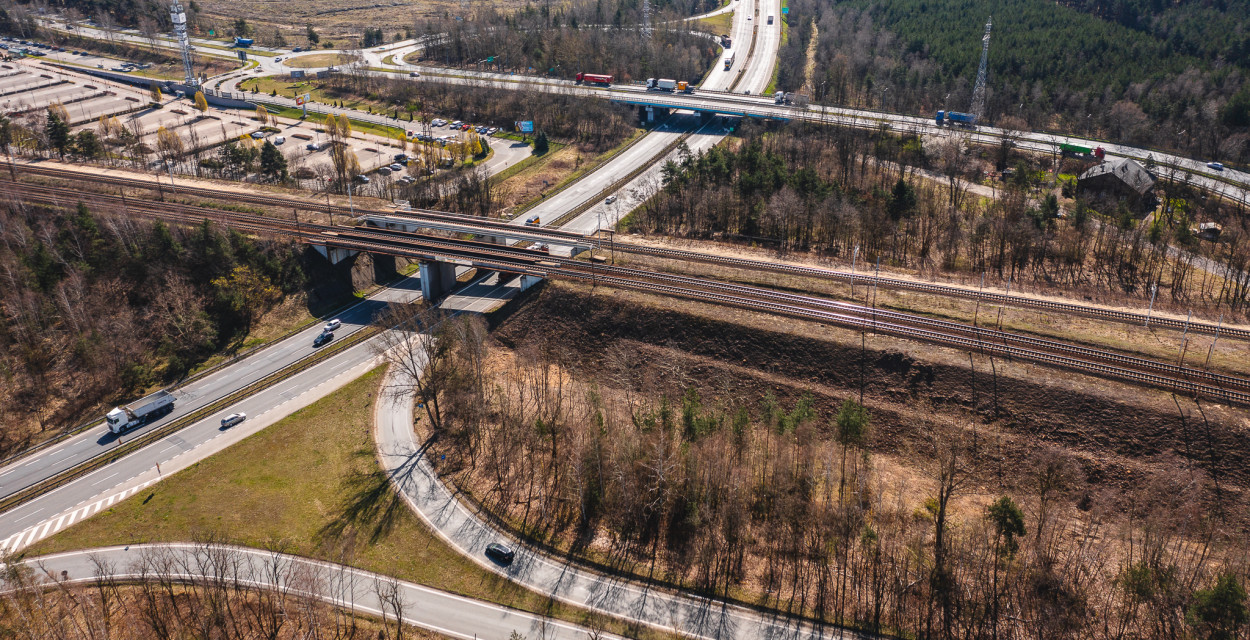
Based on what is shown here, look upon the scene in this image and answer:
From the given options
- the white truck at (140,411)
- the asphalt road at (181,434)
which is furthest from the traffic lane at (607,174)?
the white truck at (140,411)

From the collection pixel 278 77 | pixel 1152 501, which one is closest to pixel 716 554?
pixel 1152 501

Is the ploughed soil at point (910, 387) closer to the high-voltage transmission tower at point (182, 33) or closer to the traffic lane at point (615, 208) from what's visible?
the traffic lane at point (615, 208)

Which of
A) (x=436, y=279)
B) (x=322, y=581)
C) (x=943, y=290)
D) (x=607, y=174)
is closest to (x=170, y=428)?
(x=322, y=581)

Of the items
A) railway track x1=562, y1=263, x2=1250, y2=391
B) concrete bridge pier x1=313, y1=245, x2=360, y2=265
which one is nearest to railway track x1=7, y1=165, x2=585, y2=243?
concrete bridge pier x1=313, y1=245, x2=360, y2=265

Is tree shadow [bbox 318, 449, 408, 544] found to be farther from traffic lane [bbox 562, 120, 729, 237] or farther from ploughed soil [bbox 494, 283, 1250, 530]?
traffic lane [bbox 562, 120, 729, 237]

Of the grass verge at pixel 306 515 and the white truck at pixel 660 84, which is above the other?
the white truck at pixel 660 84

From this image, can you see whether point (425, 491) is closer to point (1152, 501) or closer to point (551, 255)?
point (551, 255)
